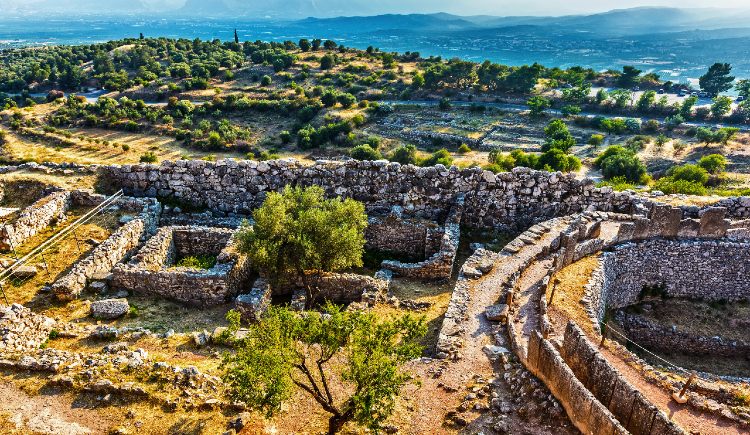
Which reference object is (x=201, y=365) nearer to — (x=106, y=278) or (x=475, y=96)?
(x=106, y=278)

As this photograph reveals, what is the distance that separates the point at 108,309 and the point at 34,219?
649 cm

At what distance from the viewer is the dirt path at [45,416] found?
10117 mm

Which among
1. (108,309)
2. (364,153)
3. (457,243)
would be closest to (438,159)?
(364,153)

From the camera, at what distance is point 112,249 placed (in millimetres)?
17688

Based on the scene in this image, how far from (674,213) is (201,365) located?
1693 centimetres

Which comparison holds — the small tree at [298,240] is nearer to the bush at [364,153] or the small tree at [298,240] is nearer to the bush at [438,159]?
the bush at [438,159]

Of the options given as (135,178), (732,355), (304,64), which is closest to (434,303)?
(732,355)

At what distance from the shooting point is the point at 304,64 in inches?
3797

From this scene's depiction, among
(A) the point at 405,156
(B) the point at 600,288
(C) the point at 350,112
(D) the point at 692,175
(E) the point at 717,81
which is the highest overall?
(E) the point at 717,81

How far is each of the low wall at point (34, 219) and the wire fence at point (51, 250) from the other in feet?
1.20

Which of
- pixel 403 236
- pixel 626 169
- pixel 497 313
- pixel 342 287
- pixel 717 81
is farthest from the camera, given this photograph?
pixel 717 81

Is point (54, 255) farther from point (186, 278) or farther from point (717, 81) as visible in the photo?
point (717, 81)

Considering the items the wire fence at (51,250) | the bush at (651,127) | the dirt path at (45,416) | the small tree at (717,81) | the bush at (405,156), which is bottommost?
the bush at (405,156)

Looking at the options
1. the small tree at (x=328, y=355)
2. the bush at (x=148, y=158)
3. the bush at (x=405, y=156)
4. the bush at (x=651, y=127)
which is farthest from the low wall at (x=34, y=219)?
the bush at (x=651, y=127)
